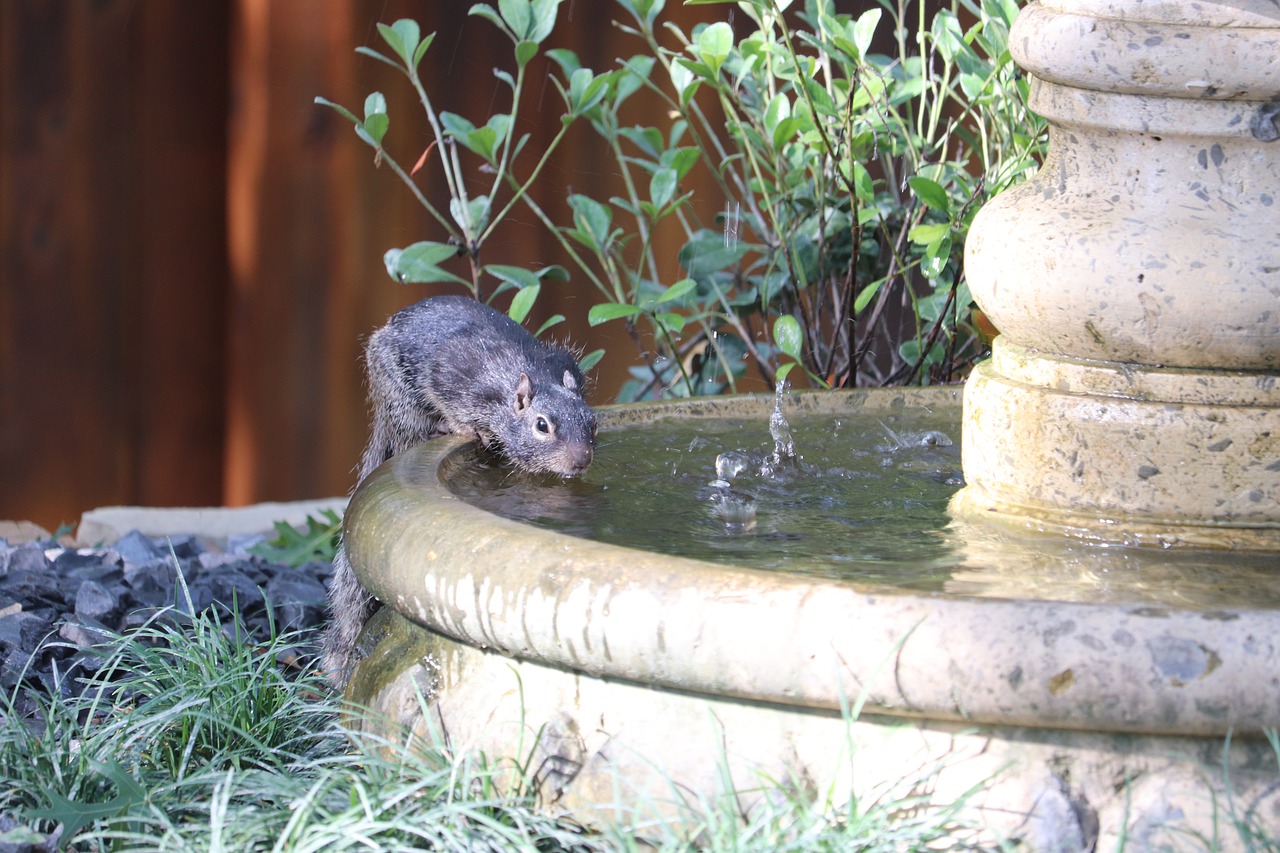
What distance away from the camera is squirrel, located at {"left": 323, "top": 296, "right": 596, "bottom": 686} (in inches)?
146

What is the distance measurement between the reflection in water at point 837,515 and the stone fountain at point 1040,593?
31 mm

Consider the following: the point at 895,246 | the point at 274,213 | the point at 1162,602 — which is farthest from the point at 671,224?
the point at 1162,602

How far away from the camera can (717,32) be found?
3.79m

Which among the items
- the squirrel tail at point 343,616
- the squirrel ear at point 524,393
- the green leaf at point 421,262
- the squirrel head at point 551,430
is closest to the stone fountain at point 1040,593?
the squirrel tail at point 343,616

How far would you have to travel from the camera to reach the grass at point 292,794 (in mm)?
2023

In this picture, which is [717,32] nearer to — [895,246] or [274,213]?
[895,246]

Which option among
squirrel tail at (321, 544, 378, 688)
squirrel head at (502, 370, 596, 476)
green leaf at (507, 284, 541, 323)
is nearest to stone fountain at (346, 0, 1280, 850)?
squirrel tail at (321, 544, 378, 688)

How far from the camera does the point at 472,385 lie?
3.99 metres

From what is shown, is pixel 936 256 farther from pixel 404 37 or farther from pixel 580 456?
pixel 404 37

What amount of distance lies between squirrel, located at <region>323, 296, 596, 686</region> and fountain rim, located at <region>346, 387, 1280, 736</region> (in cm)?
137

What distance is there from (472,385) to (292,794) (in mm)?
1748

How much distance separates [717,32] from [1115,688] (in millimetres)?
2244

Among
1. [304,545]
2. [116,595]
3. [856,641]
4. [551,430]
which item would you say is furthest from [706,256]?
[856,641]

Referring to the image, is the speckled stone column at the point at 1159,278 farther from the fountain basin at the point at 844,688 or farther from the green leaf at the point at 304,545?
the green leaf at the point at 304,545
